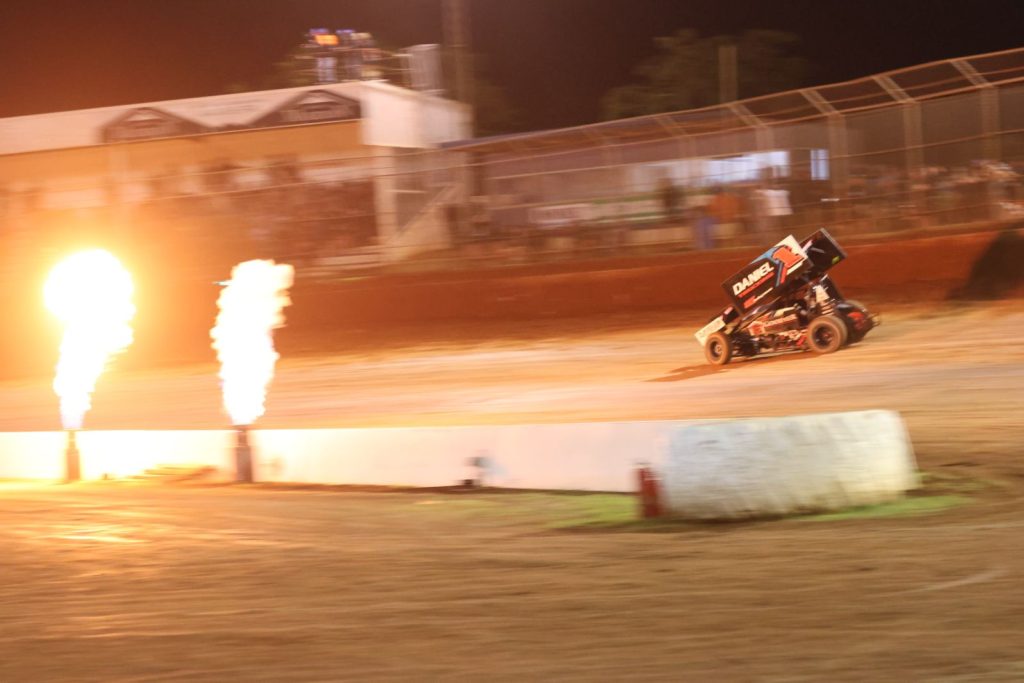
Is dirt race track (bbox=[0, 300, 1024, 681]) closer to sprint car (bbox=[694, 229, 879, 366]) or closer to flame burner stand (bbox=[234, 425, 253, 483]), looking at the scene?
flame burner stand (bbox=[234, 425, 253, 483])

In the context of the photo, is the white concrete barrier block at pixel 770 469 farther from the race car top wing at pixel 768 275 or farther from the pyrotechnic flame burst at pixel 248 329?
the race car top wing at pixel 768 275

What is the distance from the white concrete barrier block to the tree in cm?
5025

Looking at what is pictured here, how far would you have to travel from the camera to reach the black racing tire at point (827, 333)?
52.5 ft

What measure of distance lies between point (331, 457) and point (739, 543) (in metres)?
4.51

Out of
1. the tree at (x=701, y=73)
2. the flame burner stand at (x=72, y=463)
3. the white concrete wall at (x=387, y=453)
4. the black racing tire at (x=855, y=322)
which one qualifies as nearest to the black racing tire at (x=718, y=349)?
the black racing tire at (x=855, y=322)

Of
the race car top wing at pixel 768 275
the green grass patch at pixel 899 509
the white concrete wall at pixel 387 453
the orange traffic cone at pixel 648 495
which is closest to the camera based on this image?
the green grass patch at pixel 899 509

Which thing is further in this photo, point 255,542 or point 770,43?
point 770,43

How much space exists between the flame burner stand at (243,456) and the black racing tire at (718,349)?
25.5 ft

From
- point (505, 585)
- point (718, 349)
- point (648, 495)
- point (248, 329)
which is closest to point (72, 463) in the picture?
point (248, 329)

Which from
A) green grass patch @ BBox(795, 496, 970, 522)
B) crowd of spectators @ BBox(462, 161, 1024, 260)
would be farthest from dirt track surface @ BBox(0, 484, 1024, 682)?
crowd of spectators @ BBox(462, 161, 1024, 260)

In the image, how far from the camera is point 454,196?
25531 millimetres

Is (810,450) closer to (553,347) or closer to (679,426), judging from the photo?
(679,426)

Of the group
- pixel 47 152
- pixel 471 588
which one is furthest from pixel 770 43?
pixel 471 588

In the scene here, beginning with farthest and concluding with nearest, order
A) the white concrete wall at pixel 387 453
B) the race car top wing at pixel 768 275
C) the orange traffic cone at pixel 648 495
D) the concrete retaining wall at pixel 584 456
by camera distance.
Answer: the race car top wing at pixel 768 275 < the white concrete wall at pixel 387 453 < the orange traffic cone at pixel 648 495 < the concrete retaining wall at pixel 584 456
